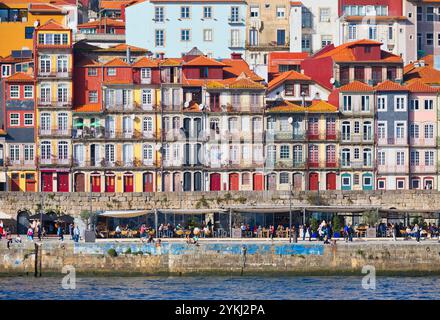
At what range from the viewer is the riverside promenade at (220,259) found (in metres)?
50.1

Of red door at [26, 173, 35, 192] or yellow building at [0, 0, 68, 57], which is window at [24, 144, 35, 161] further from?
yellow building at [0, 0, 68, 57]

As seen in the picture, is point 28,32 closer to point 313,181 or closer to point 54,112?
point 54,112

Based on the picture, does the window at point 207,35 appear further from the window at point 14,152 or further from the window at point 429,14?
the window at point 14,152

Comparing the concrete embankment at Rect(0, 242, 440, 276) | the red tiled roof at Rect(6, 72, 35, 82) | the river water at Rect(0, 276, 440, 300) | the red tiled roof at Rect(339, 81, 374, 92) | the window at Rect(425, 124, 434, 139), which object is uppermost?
the red tiled roof at Rect(6, 72, 35, 82)

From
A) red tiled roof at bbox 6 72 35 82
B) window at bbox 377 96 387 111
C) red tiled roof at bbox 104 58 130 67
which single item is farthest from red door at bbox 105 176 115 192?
window at bbox 377 96 387 111

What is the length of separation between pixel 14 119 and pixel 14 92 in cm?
178

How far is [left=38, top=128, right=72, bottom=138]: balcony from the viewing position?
7362 centimetres

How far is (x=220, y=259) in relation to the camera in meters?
50.3

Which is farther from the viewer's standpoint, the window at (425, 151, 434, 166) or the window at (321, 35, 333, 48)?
the window at (321, 35, 333, 48)

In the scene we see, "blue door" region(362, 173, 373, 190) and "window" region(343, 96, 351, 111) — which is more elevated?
"window" region(343, 96, 351, 111)

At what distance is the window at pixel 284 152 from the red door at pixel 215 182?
420 cm

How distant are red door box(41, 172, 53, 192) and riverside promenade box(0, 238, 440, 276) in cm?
2257

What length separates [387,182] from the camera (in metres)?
75.6
